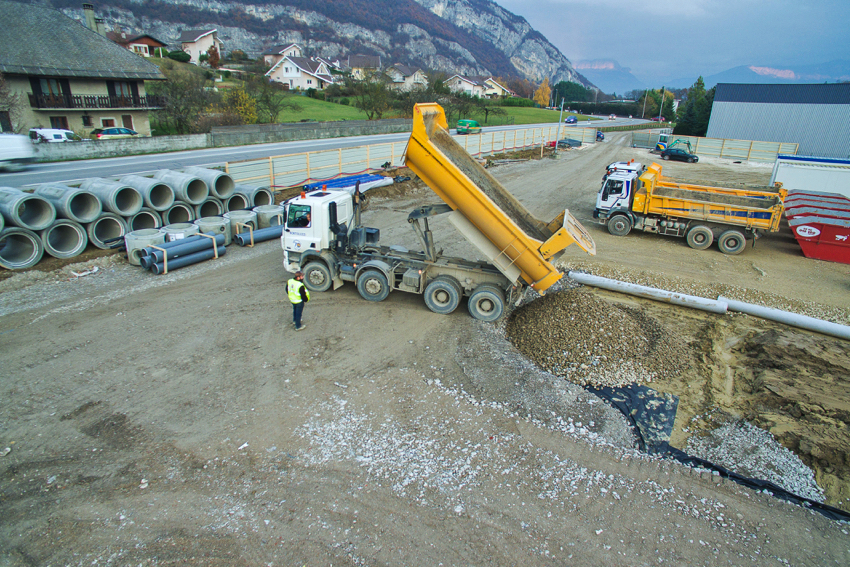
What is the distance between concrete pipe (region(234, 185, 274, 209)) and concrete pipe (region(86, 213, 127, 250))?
4148mm

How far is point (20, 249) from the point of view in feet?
40.0

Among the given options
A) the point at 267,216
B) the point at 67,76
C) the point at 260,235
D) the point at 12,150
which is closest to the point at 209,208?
the point at 267,216

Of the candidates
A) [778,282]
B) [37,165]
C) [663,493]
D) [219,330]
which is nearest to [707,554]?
[663,493]

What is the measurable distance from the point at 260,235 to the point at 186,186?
2.87 meters

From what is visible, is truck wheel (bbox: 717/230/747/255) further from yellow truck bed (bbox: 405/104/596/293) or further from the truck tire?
the truck tire

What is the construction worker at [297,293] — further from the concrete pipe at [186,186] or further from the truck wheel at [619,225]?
the truck wheel at [619,225]

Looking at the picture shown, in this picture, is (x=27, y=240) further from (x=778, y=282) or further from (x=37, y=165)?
(x=778, y=282)

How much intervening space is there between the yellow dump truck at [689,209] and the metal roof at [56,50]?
36.4 m

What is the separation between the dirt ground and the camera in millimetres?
5070

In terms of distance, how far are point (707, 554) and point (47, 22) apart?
4868 cm

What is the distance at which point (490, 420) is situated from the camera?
23.2 feet

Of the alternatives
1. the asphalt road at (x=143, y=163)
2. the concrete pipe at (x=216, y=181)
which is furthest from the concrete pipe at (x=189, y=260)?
the asphalt road at (x=143, y=163)

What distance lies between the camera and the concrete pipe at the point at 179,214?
14719mm

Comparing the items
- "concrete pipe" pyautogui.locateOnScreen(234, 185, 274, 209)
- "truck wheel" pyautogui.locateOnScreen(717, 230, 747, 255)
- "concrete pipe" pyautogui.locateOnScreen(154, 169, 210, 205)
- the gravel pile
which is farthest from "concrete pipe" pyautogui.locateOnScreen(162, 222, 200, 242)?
"truck wheel" pyautogui.locateOnScreen(717, 230, 747, 255)
